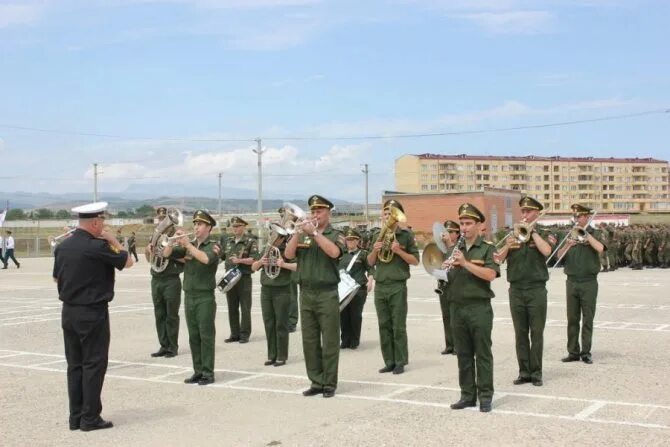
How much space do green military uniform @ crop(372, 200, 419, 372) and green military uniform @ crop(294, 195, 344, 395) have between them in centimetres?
144

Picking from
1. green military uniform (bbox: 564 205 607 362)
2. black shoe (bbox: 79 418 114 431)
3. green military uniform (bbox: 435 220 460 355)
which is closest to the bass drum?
green military uniform (bbox: 435 220 460 355)

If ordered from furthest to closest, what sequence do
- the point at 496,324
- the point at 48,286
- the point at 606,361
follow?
the point at 48,286 → the point at 496,324 → the point at 606,361

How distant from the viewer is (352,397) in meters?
8.01

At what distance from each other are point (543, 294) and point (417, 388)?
1.88 metres

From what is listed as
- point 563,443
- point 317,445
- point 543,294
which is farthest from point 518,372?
point 317,445

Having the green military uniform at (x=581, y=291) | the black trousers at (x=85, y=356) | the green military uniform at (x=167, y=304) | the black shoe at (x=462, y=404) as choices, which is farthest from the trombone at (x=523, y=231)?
the green military uniform at (x=167, y=304)

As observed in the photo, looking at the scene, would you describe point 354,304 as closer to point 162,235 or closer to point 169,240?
point 162,235

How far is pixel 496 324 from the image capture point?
1359 cm

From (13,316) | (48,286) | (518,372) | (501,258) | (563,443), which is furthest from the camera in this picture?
(48,286)

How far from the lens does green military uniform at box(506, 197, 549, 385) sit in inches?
340

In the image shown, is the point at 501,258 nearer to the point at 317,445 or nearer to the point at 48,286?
the point at 317,445

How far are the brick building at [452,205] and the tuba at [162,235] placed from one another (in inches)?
2028

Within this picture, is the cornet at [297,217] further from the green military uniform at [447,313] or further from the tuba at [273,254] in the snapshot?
the green military uniform at [447,313]

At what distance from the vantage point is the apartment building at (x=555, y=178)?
119 meters
